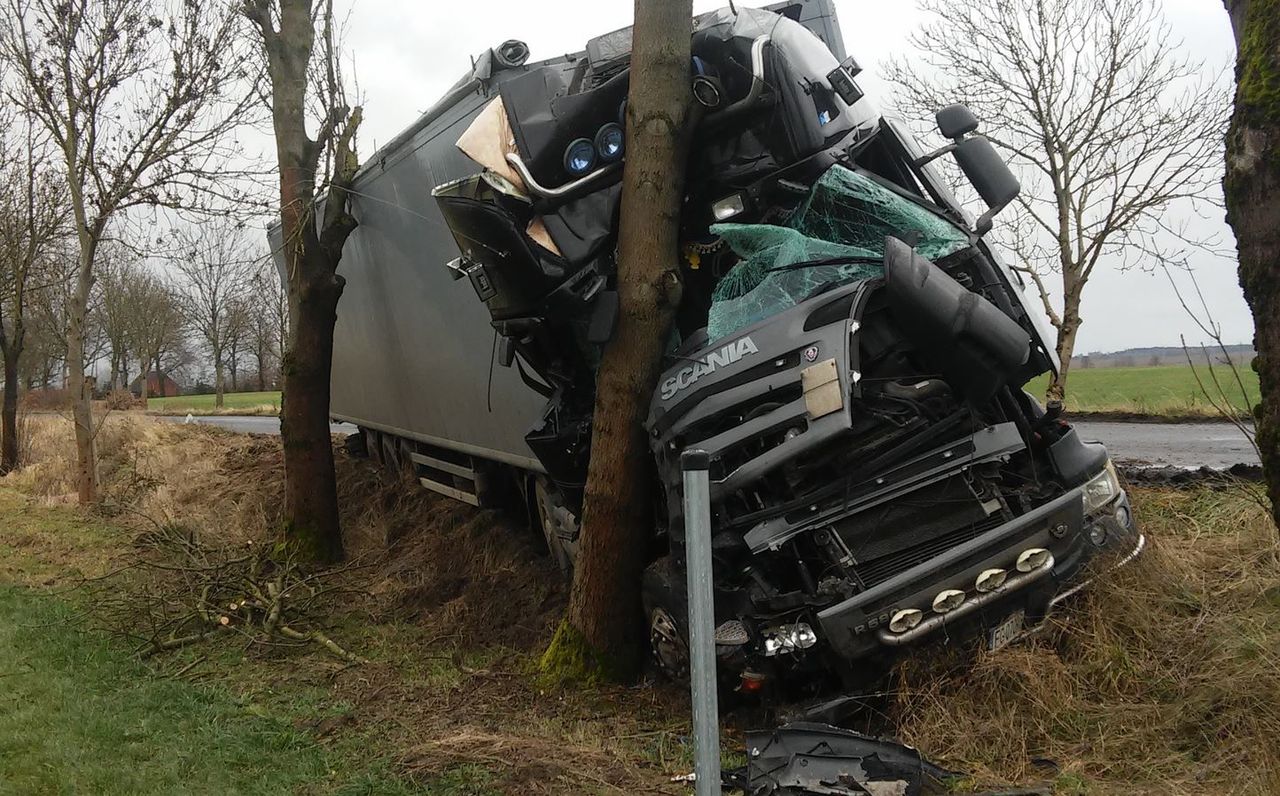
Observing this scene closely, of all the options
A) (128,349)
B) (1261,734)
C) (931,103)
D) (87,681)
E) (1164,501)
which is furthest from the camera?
(128,349)

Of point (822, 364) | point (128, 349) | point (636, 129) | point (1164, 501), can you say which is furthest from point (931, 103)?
point (128, 349)

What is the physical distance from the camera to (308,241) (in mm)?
8211

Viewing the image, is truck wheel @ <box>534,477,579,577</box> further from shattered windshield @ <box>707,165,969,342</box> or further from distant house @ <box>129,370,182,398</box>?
distant house @ <box>129,370,182,398</box>

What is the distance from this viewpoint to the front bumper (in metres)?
3.69

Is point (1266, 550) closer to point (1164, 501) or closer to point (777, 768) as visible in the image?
point (1164, 501)

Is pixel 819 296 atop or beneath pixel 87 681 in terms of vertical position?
atop

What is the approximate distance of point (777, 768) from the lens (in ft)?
10.9

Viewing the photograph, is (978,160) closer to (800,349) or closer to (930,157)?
(930,157)

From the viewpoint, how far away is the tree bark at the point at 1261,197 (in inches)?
87.0

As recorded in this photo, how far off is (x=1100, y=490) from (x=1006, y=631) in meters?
0.83

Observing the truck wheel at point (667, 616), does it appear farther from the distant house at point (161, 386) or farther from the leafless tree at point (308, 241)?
the distant house at point (161, 386)

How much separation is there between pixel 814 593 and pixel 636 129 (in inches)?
90.9

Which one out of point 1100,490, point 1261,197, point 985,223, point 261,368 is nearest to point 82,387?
point 985,223

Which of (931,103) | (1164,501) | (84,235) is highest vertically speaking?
(931,103)
